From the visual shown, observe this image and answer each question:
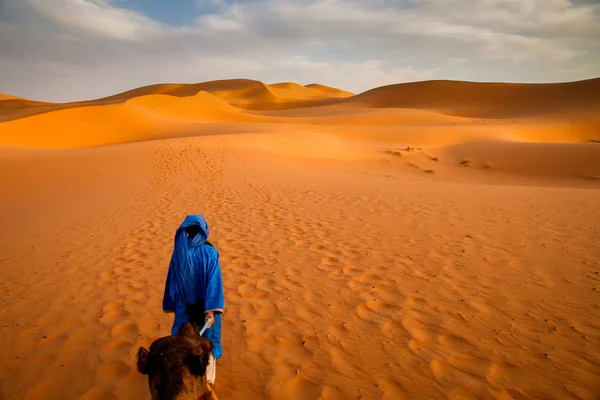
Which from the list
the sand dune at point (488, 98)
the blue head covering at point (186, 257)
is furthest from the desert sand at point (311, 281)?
the sand dune at point (488, 98)

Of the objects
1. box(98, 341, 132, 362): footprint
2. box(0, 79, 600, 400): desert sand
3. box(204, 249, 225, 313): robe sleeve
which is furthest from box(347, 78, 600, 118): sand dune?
box(98, 341, 132, 362): footprint

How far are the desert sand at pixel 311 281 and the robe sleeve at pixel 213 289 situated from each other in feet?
2.74

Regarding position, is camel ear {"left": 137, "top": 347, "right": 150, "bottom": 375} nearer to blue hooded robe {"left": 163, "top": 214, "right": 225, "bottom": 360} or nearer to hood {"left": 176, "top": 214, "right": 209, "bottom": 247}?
blue hooded robe {"left": 163, "top": 214, "right": 225, "bottom": 360}

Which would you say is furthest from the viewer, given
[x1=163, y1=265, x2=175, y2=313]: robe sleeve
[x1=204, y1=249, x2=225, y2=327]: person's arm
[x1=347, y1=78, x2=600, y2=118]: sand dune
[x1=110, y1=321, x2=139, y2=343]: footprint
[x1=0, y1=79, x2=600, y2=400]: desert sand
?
[x1=347, y1=78, x2=600, y2=118]: sand dune

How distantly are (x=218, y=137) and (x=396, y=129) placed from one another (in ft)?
44.3

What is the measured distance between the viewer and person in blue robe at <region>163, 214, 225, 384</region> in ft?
8.29

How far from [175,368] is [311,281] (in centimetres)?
291

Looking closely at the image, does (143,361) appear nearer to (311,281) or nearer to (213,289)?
(213,289)

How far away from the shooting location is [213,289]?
Answer: 2525mm

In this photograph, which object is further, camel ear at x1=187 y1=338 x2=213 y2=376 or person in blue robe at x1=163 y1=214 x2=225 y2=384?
person in blue robe at x1=163 y1=214 x2=225 y2=384

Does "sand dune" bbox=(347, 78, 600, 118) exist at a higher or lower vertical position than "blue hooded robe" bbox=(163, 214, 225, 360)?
higher

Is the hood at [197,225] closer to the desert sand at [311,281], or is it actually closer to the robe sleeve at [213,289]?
the robe sleeve at [213,289]

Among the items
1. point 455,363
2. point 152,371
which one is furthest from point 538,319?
point 152,371

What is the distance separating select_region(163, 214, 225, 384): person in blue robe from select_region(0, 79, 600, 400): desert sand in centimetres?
78
